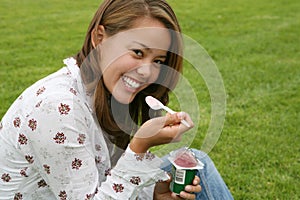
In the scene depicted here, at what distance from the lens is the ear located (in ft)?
4.78

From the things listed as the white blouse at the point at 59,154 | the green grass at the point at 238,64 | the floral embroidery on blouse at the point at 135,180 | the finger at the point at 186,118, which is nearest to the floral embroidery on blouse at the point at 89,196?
the white blouse at the point at 59,154

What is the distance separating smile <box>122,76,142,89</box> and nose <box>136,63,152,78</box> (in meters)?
0.03

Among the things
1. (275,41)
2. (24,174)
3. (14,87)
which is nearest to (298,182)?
(24,174)

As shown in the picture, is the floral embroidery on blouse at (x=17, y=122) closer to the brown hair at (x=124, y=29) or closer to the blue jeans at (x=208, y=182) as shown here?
the brown hair at (x=124, y=29)

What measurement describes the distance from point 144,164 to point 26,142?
1.08 ft

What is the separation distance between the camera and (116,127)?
159 centimetres

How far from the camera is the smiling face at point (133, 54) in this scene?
55.1 inches

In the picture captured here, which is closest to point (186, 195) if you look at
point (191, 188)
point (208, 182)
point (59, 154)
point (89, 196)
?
point (191, 188)

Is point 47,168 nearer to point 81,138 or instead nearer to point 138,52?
point 81,138

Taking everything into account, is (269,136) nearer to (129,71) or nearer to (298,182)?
(298,182)

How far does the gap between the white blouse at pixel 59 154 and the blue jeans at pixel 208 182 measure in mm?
238

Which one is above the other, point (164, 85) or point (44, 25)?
point (164, 85)

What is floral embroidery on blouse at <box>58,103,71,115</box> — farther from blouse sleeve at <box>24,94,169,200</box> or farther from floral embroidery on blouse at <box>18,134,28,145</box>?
floral embroidery on blouse at <box>18,134,28,145</box>

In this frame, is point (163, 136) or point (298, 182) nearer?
point (163, 136)
